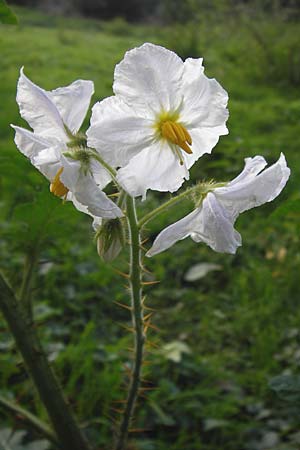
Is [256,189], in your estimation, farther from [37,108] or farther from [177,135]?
[37,108]

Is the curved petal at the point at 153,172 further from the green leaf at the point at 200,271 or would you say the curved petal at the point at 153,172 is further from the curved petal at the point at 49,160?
the green leaf at the point at 200,271

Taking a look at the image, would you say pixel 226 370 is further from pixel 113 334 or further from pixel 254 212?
pixel 254 212

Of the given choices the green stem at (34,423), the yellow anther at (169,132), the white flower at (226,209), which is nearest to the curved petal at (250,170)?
the white flower at (226,209)

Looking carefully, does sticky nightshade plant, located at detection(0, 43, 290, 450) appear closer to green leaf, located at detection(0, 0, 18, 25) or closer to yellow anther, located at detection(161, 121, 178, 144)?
yellow anther, located at detection(161, 121, 178, 144)

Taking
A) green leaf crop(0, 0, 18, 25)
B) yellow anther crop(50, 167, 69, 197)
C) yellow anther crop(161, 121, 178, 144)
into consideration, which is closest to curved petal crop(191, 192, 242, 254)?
yellow anther crop(161, 121, 178, 144)

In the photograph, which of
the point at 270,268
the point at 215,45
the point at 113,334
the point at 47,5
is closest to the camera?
the point at 113,334

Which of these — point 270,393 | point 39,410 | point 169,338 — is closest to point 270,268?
point 169,338

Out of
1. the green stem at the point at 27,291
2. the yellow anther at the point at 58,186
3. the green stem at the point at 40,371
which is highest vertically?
the yellow anther at the point at 58,186
